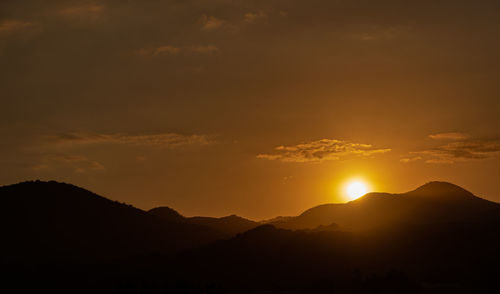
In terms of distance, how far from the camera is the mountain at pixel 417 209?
15788cm

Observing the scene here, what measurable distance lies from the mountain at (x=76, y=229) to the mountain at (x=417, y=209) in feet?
140

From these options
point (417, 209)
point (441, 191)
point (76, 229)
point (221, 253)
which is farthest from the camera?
point (441, 191)

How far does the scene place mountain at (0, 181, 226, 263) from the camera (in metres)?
129

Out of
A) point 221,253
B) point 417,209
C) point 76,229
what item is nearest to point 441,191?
point 417,209

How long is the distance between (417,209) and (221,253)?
75.9 m

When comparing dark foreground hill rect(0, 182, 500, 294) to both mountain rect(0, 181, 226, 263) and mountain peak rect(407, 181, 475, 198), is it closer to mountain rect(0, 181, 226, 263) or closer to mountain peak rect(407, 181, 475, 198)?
mountain rect(0, 181, 226, 263)

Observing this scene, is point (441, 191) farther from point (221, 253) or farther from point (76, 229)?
point (76, 229)

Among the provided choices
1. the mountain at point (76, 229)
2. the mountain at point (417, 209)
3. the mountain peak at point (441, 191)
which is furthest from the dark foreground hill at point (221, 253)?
the mountain peak at point (441, 191)

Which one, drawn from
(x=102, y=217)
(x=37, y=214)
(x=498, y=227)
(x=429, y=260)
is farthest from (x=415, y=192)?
(x=37, y=214)

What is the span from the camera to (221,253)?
113 metres

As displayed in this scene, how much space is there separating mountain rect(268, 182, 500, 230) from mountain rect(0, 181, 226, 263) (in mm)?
42570

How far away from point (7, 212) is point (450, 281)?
315ft

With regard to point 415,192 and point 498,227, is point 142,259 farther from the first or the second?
point 415,192

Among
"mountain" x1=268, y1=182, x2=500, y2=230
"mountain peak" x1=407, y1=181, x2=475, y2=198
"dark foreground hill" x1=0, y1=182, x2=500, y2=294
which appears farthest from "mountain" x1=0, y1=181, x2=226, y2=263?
"mountain peak" x1=407, y1=181, x2=475, y2=198
